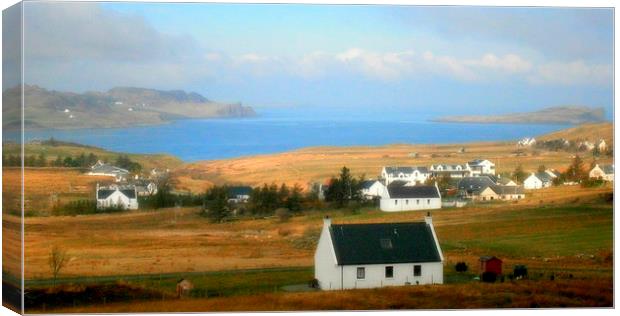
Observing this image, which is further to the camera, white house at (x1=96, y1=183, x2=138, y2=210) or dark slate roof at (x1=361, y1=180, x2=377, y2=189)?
dark slate roof at (x1=361, y1=180, x2=377, y2=189)

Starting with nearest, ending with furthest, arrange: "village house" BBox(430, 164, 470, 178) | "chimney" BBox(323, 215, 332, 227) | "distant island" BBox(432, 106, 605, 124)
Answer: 1. "chimney" BBox(323, 215, 332, 227)
2. "village house" BBox(430, 164, 470, 178)
3. "distant island" BBox(432, 106, 605, 124)

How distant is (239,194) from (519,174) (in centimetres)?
539

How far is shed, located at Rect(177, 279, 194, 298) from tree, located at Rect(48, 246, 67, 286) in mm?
2099

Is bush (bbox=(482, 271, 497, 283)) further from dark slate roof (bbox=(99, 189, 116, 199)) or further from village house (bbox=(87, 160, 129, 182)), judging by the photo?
dark slate roof (bbox=(99, 189, 116, 199))

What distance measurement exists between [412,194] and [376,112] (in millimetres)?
1704

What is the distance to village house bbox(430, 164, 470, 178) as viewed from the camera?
71.4 ft

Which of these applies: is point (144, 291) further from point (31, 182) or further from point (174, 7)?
→ point (174, 7)

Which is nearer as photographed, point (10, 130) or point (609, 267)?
point (10, 130)

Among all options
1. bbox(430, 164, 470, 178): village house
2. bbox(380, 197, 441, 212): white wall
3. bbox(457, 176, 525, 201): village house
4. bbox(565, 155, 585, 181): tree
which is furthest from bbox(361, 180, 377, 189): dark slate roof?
bbox(565, 155, 585, 181): tree

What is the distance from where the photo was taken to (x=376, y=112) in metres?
21.9

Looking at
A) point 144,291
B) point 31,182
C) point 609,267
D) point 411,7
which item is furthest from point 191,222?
point 609,267

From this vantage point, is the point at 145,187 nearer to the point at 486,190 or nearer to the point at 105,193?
the point at 105,193

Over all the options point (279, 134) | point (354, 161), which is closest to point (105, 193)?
point (279, 134)

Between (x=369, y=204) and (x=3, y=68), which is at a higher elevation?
(x=3, y=68)
